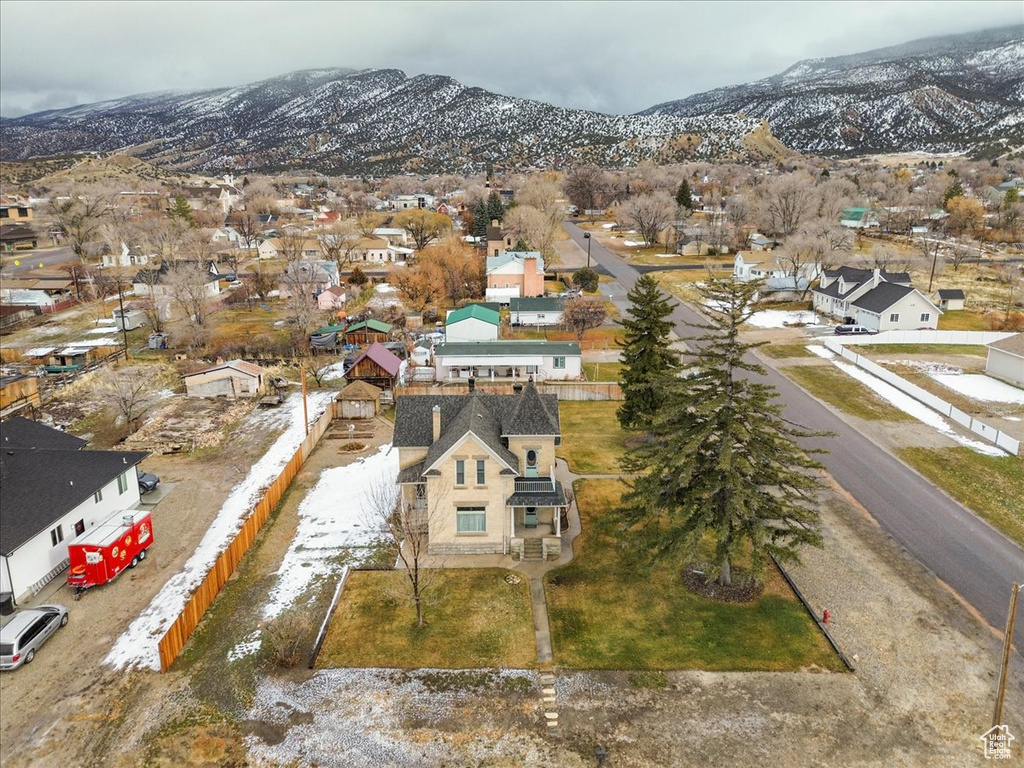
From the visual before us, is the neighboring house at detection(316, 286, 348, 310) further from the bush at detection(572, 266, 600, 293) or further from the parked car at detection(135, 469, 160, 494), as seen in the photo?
the parked car at detection(135, 469, 160, 494)

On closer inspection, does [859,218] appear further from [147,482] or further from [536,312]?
[147,482]

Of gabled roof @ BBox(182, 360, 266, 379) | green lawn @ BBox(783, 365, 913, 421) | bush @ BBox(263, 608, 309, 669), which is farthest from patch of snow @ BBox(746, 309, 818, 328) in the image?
bush @ BBox(263, 608, 309, 669)

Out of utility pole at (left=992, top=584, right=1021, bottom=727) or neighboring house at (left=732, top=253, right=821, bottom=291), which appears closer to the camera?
utility pole at (left=992, top=584, right=1021, bottom=727)

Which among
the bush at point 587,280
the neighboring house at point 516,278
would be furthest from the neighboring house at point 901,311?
the neighboring house at point 516,278

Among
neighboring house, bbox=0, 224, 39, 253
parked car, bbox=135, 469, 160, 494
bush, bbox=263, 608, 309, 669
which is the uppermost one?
neighboring house, bbox=0, 224, 39, 253

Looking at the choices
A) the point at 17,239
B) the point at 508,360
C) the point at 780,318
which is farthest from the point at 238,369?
the point at 17,239

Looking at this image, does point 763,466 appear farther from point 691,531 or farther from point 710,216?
point 710,216
